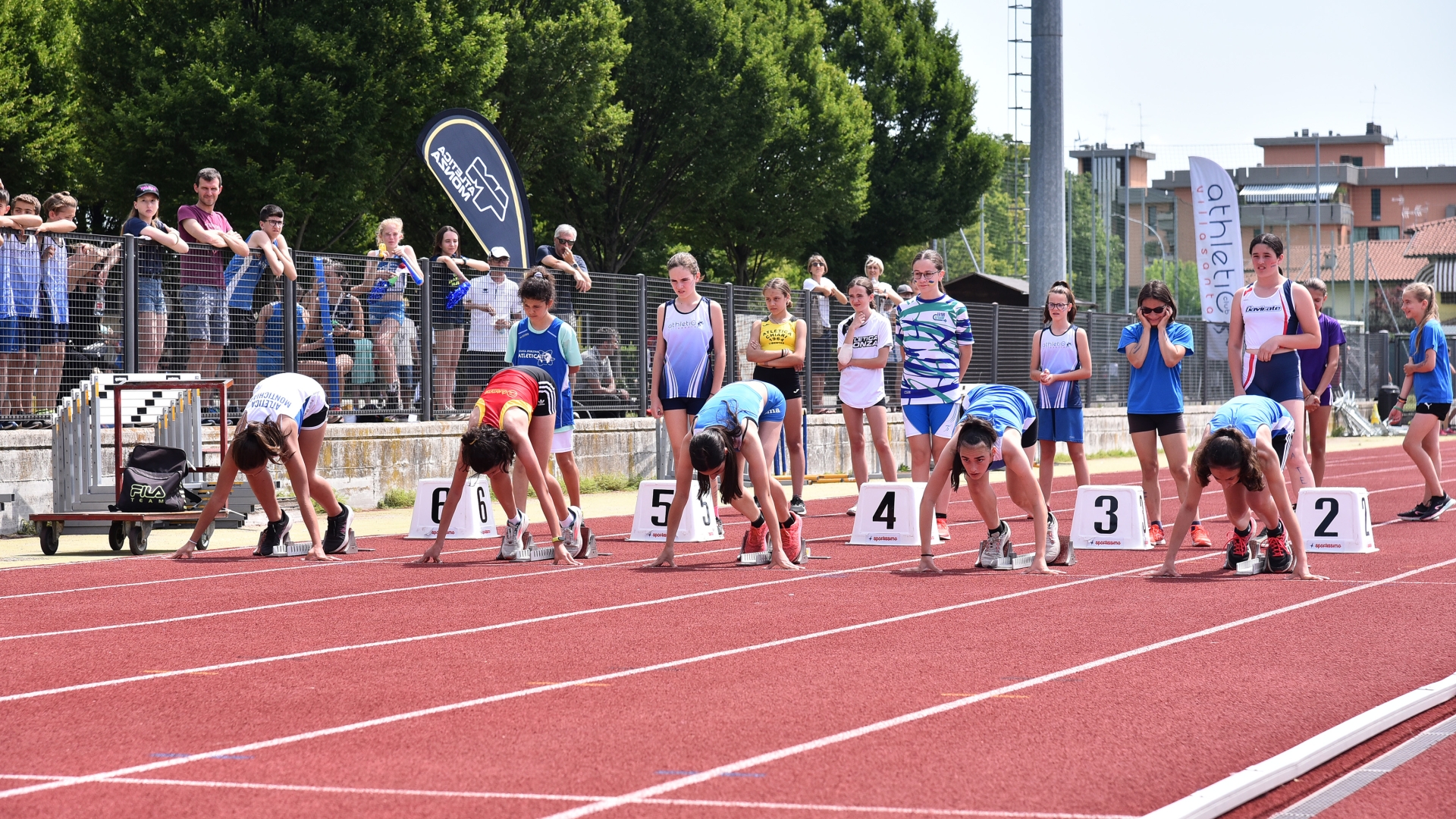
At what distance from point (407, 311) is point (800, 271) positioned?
43442 millimetres

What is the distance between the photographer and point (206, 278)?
14.6 metres

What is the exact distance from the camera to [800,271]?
59531mm

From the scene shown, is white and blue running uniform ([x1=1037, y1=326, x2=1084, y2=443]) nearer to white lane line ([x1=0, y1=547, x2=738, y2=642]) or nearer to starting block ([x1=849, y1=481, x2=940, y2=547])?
starting block ([x1=849, y1=481, x2=940, y2=547])

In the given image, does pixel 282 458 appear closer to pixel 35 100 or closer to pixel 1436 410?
pixel 1436 410

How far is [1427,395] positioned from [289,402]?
954cm

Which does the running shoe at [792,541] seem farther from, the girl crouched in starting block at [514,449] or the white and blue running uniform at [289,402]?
the white and blue running uniform at [289,402]

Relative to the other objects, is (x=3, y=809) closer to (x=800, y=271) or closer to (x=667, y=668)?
(x=667, y=668)

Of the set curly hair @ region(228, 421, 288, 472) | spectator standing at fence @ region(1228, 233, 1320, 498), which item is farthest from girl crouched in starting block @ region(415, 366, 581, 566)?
spectator standing at fence @ region(1228, 233, 1320, 498)

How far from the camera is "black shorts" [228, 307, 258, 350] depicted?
14.8 m

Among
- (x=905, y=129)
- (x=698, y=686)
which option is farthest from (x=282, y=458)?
(x=905, y=129)

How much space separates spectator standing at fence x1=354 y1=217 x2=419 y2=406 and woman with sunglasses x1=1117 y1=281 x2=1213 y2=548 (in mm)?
7631

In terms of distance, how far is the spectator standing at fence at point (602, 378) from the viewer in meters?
18.8

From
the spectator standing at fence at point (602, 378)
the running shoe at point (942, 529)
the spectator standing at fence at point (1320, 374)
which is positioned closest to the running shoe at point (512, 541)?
the running shoe at point (942, 529)

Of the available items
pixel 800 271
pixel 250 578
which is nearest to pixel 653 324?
pixel 250 578
